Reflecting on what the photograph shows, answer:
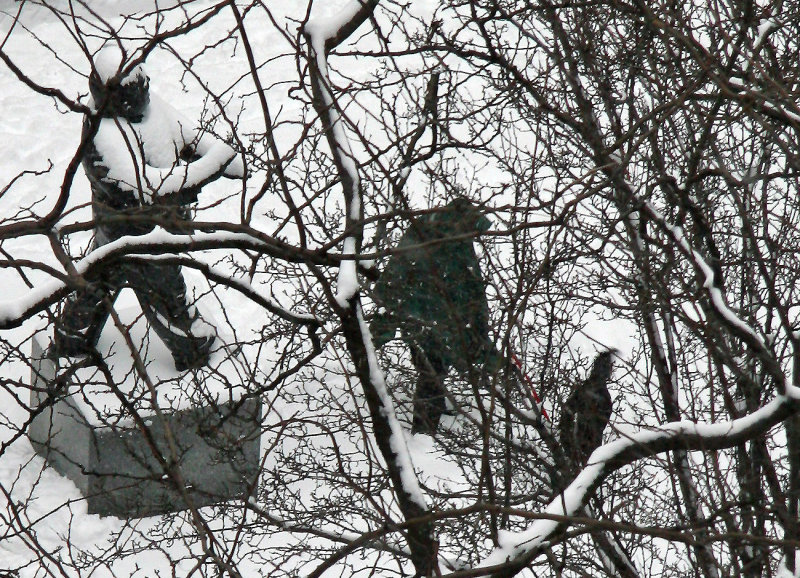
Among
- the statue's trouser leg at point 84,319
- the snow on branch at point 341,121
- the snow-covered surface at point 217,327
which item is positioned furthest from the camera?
the snow on branch at point 341,121

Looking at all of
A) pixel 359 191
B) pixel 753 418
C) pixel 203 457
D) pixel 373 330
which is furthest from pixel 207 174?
pixel 753 418

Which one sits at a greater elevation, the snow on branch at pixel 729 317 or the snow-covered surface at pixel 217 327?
the snow-covered surface at pixel 217 327

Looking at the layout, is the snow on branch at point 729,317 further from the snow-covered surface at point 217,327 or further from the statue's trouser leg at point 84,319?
the statue's trouser leg at point 84,319

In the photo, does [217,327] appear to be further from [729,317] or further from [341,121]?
[729,317]

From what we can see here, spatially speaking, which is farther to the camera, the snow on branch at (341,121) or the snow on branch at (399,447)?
the snow on branch at (341,121)

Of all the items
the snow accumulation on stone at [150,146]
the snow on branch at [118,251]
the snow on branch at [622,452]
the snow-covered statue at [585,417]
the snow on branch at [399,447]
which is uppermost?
the snow accumulation on stone at [150,146]

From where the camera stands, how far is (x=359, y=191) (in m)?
4.07

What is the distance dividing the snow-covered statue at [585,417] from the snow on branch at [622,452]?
1721 mm

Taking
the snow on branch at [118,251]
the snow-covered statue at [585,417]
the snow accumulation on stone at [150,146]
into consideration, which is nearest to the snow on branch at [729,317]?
the snow-covered statue at [585,417]

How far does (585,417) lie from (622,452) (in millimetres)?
2878

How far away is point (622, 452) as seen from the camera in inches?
110

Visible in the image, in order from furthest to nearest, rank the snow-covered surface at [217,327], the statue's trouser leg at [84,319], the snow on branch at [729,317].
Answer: the snow-covered surface at [217,327], the snow on branch at [729,317], the statue's trouser leg at [84,319]

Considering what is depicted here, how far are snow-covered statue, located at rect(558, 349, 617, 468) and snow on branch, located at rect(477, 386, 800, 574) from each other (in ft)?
5.65

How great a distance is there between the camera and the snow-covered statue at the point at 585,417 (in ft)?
16.7
